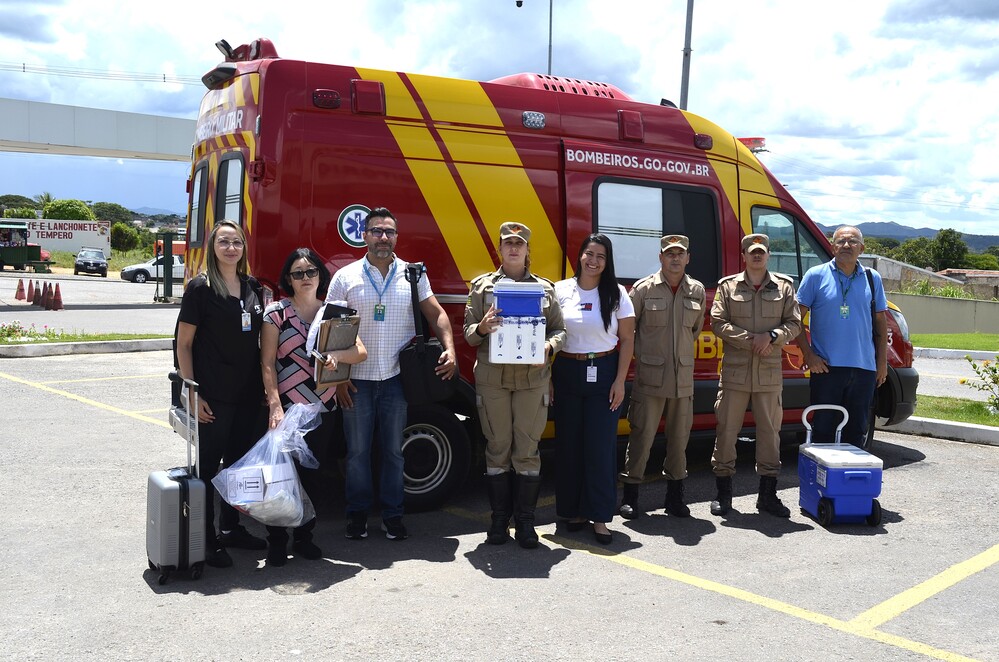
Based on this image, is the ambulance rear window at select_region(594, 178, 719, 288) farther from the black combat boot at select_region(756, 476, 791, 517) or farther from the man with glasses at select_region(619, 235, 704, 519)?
the black combat boot at select_region(756, 476, 791, 517)

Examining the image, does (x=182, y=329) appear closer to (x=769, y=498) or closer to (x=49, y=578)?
(x=49, y=578)

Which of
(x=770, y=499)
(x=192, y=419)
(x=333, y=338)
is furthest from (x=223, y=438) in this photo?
(x=770, y=499)

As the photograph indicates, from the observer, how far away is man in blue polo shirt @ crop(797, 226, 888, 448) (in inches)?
234

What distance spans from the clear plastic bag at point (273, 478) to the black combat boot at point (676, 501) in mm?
2379

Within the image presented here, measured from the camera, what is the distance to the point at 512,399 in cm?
511

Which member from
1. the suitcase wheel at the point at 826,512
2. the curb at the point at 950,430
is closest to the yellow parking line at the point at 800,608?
the suitcase wheel at the point at 826,512

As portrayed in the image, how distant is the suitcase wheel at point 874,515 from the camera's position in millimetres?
5566

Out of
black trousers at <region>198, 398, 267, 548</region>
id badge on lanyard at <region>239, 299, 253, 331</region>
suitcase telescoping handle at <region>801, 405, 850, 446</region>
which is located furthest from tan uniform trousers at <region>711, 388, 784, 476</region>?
id badge on lanyard at <region>239, 299, 253, 331</region>

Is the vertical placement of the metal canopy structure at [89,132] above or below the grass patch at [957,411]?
above

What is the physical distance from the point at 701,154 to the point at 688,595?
3531mm

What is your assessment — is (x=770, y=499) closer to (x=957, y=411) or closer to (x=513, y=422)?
(x=513, y=422)

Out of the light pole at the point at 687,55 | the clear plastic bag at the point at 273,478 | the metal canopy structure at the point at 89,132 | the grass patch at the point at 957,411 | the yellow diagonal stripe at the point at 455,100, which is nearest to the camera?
the clear plastic bag at the point at 273,478

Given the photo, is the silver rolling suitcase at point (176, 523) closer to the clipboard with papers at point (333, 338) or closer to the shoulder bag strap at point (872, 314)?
the clipboard with papers at point (333, 338)

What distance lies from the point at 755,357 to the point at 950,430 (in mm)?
3951
